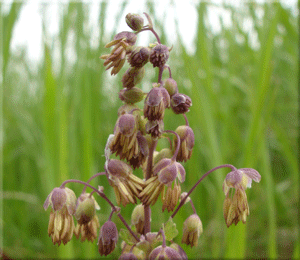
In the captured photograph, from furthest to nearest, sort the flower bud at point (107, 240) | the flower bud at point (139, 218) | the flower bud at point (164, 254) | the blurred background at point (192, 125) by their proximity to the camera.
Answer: the blurred background at point (192, 125) → the flower bud at point (139, 218) → the flower bud at point (107, 240) → the flower bud at point (164, 254)

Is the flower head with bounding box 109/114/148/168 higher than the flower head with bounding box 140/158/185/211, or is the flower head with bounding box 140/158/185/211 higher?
the flower head with bounding box 109/114/148/168

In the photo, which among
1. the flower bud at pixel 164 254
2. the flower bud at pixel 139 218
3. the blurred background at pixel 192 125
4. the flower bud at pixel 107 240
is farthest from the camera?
the blurred background at pixel 192 125

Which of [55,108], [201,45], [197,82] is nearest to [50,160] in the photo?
[55,108]

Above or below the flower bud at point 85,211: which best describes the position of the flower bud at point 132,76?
above

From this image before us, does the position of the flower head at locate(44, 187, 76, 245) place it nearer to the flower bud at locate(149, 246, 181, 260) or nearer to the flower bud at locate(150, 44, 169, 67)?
the flower bud at locate(149, 246, 181, 260)

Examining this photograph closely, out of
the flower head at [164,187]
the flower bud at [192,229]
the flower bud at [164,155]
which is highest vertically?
the flower bud at [164,155]

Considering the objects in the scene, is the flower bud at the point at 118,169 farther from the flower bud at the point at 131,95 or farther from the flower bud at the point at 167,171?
the flower bud at the point at 131,95

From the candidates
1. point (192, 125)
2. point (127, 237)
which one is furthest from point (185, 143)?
point (192, 125)

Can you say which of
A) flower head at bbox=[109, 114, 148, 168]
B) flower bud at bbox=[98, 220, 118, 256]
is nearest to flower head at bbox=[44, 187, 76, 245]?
flower bud at bbox=[98, 220, 118, 256]

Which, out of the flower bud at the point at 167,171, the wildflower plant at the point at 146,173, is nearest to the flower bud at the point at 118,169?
the wildflower plant at the point at 146,173
